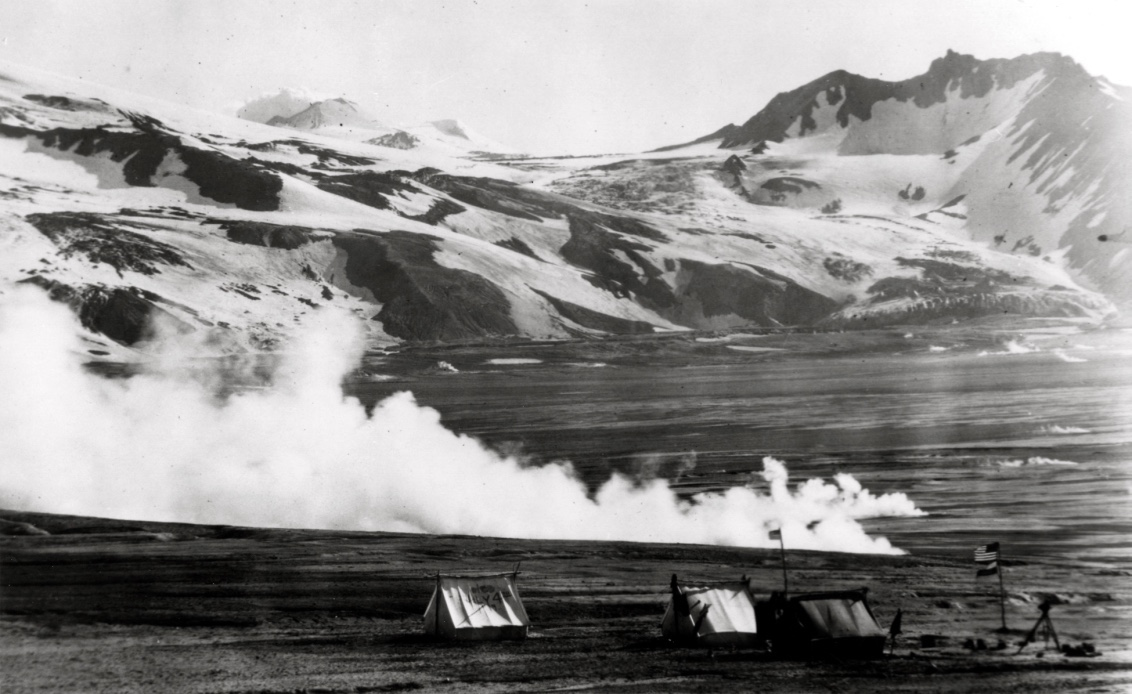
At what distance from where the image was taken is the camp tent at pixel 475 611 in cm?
4856

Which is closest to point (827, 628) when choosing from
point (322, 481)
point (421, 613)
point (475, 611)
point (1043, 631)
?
point (1043, 631)

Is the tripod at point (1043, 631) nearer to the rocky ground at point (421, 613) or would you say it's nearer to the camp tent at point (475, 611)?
the rocky ground at point (421, 613)

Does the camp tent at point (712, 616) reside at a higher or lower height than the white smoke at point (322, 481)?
lower

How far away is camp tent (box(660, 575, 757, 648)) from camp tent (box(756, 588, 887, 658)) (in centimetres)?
121

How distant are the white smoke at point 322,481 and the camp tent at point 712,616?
1291 inches

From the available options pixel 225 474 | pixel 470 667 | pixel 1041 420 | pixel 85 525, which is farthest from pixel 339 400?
pixel 470 667

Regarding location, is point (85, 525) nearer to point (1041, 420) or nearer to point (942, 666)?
point (942, 666)

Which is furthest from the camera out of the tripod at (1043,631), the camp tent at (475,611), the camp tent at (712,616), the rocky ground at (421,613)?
the camp tent at (475,611)

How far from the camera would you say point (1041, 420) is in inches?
6191

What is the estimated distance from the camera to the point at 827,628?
4616 cm

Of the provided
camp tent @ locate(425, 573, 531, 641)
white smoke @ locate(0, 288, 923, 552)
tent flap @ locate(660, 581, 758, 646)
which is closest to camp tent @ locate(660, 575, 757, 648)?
tent flap @ locate(660, 581, 758, 646)

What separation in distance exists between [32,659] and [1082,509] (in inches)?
2984

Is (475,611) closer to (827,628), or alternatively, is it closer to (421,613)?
(421,613)

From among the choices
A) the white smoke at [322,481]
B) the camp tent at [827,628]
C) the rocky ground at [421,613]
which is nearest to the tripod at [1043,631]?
the rocky ground at [421,613]
